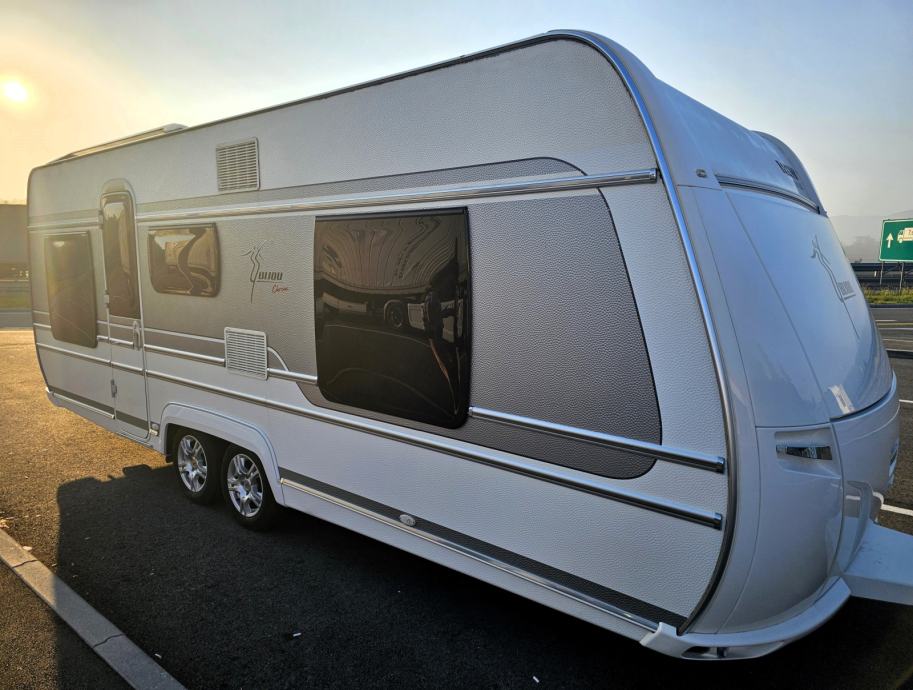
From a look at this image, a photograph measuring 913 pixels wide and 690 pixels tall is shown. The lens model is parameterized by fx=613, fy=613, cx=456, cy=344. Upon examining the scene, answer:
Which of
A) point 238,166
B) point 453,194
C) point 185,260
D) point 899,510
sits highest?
point 238,166

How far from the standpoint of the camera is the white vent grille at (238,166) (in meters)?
4.09

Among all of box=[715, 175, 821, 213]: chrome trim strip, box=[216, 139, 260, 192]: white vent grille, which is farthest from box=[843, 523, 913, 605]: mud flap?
box=[216, 139, 260, 192]: white vent grille

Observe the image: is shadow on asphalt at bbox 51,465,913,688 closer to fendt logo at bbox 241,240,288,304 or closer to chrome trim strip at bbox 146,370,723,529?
chrome trim strip at bbox 146,370,723,529

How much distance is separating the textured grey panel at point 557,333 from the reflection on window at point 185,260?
2352 mm

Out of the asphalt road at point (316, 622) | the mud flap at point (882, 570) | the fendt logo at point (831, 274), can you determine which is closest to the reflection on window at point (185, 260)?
the asphalt road at point (316, 622)

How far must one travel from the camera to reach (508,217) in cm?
282

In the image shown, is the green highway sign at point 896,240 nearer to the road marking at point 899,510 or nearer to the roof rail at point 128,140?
the road marking at point 899,510

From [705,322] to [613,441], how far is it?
619mm

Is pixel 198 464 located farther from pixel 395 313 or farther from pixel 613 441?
pixel 613 441

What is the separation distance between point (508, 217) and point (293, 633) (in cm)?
249

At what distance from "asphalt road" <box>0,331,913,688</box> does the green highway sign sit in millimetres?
21586

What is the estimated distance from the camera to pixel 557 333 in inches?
105

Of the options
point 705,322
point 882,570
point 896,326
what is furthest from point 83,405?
point 896,326

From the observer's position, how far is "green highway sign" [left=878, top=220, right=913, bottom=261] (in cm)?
2192
